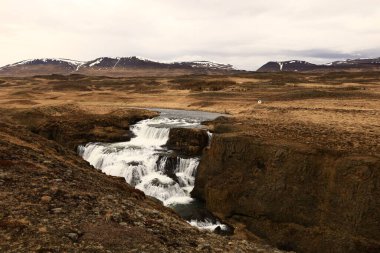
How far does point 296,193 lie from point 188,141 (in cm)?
1227

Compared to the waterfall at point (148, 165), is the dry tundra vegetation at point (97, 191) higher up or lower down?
higher up

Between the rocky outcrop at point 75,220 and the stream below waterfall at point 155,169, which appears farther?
the stream below waterfall at point 155,169

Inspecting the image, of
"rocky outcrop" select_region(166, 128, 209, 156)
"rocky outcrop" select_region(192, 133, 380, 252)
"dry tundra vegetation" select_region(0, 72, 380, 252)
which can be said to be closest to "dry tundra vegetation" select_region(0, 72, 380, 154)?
"dry tundra vegetation" select_region(0, 72, 380, 252)

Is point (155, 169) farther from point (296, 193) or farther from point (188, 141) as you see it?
point (296, 193)

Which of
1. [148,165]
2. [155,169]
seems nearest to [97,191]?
[155,169]

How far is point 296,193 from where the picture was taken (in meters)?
20.0

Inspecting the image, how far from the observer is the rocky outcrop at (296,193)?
17484 mm

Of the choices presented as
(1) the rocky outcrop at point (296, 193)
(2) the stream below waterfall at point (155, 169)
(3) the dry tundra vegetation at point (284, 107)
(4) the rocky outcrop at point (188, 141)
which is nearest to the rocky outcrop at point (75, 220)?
(1) the rocky outcrop at point (296, 193)

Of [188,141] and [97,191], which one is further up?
[97,191]

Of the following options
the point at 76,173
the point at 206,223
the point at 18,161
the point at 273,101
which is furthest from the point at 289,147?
the point at 273,101

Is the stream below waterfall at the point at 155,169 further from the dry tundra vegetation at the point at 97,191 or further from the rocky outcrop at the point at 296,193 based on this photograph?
the dry tundra vegetation at the point at 97,191

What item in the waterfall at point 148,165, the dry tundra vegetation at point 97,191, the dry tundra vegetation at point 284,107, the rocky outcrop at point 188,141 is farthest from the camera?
the rocky outcrop at point 188,141

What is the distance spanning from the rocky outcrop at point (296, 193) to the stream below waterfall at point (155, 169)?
4.55ft

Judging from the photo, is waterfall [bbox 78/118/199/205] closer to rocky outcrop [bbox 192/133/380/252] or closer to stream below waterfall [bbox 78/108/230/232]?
stream below waterfall [bbox 78/108/230/232]
